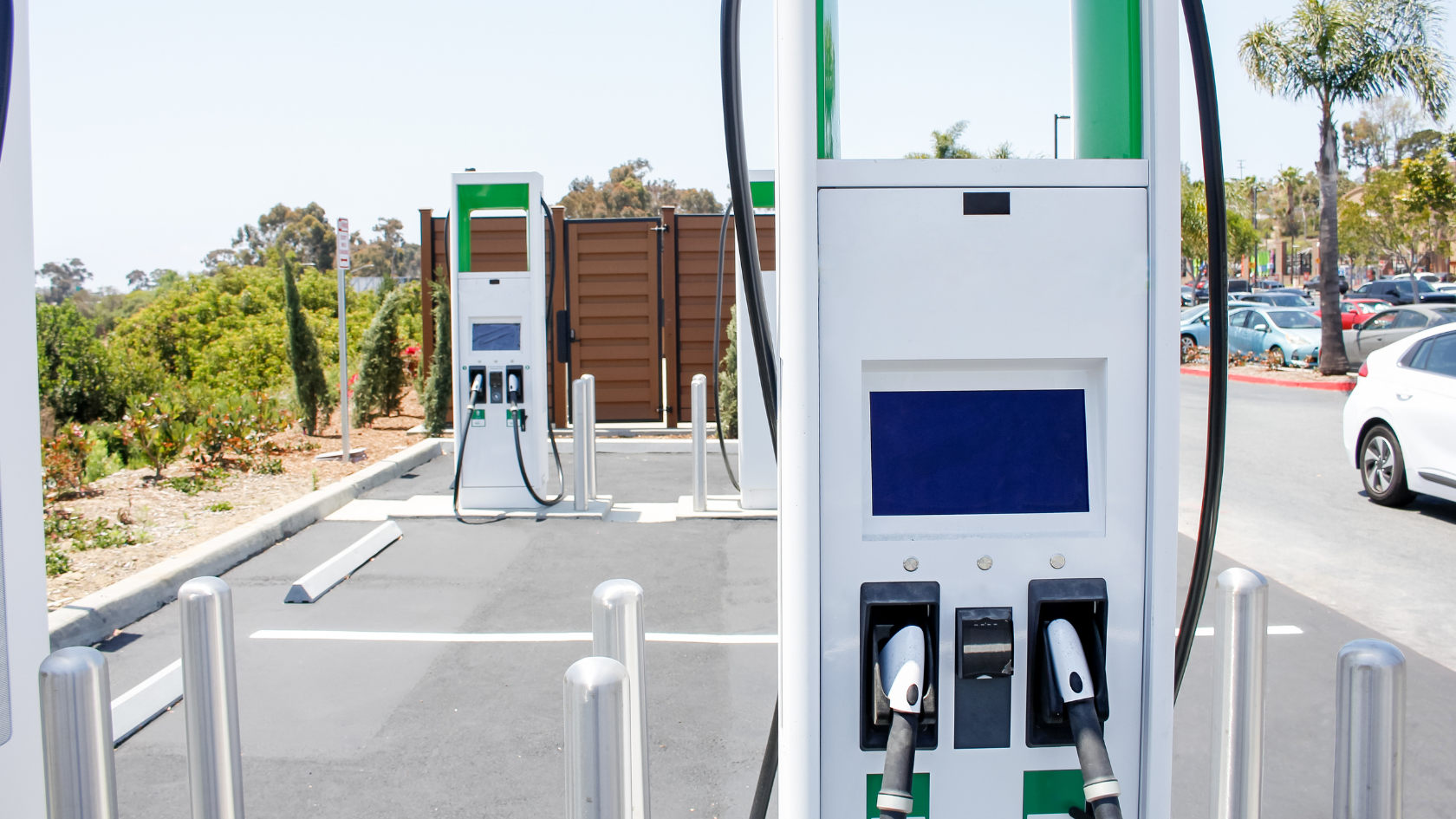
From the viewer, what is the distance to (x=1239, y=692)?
229cm

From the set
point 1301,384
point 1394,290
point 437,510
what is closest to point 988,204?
point 437,510

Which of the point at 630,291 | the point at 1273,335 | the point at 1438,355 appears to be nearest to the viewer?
the point at 1438,355

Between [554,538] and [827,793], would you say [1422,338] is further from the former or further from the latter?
[827,793]

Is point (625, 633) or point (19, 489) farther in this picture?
point (19, 489)

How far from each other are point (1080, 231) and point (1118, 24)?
428mm

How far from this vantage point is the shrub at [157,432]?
955 centimetres

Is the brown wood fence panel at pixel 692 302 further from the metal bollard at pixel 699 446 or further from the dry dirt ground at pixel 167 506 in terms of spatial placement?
the metal bollard at pixel 699 446

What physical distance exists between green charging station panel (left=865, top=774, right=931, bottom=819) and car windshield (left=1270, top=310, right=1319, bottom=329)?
25.0m

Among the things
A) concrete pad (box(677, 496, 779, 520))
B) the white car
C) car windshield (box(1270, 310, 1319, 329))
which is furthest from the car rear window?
car windshield (box(1270, 310, 1319, 329))

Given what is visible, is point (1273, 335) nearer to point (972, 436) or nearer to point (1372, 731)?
point (1372, 731)

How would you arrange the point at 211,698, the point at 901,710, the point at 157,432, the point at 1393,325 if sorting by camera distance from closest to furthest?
the point at 901,710 < the point at 211,698 < the point at 157,432 < the point at 1393,325

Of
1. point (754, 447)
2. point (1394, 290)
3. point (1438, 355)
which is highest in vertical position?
point (1394, 290)

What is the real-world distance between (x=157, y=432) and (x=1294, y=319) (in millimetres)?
23308

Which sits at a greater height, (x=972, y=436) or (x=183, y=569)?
(x=972, y=436)
